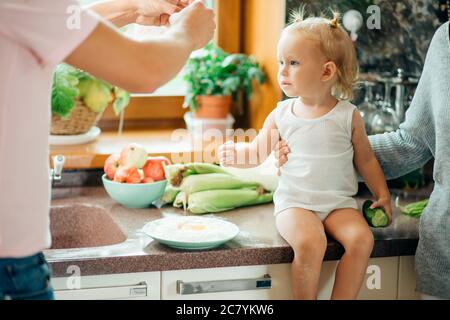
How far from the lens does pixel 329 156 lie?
1780 millimetres

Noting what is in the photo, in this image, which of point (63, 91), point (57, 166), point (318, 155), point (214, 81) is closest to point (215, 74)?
point (214, 81)

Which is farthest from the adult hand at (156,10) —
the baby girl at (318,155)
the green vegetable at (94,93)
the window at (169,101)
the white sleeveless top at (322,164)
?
the window at (169,101)

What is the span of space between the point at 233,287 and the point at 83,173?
0.73 meters

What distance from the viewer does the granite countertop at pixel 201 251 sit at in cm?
165

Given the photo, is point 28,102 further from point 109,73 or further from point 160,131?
point 160,131

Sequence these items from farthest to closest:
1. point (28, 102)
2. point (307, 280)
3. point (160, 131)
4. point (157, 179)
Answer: point (160, 131) → point (157, 179) → point (307, 280) → point (28, 102)

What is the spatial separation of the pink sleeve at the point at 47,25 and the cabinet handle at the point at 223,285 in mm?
734

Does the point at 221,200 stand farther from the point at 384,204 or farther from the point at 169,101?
the point at 169,101

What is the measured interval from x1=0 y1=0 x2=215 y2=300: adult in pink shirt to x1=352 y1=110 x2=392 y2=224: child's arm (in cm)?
69

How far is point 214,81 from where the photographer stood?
2484 millimetres

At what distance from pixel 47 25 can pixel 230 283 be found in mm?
839

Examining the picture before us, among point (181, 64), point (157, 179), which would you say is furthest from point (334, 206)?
point (181, 64)

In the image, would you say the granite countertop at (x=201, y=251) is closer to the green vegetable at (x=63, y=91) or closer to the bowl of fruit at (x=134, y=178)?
the bowl of fruit at (x=134, y=178)

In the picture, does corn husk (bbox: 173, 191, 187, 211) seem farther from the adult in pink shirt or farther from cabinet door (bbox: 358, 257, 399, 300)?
the adult in pink shirt
